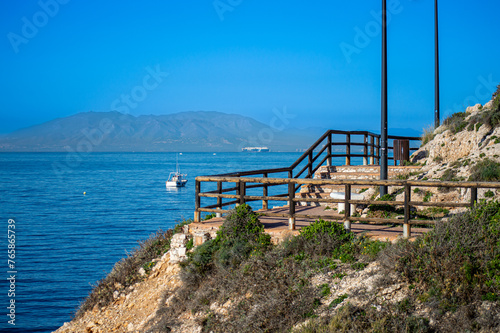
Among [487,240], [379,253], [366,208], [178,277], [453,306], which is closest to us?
[453,306]

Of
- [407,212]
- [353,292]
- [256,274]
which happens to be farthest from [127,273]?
[407,212]

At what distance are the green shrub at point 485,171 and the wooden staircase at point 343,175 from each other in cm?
434

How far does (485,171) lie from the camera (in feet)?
42.2

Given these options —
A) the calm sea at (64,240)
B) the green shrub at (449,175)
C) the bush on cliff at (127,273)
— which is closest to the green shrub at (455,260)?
the green shrub at (449,175)

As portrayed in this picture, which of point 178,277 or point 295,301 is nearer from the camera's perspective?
point 295,301

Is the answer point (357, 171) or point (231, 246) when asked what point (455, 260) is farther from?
point (357, 171)

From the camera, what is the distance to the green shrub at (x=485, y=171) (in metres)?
12.7

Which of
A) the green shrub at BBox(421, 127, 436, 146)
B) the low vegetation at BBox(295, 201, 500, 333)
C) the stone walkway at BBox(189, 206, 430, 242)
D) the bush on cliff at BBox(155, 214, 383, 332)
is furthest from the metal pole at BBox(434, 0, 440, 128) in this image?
the low vegetation at BBox(295, 201, 500, 333)

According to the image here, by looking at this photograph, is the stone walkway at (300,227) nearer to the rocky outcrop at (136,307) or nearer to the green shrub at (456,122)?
the rocky outcrop at (136,307)

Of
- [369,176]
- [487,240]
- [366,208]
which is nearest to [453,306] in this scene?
[487,240]

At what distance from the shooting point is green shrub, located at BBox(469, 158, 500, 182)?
12695 millimetres

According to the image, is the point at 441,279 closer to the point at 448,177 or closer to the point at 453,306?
the point at 453,306

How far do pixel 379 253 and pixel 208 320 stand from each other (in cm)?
344

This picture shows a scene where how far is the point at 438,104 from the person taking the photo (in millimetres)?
23812
